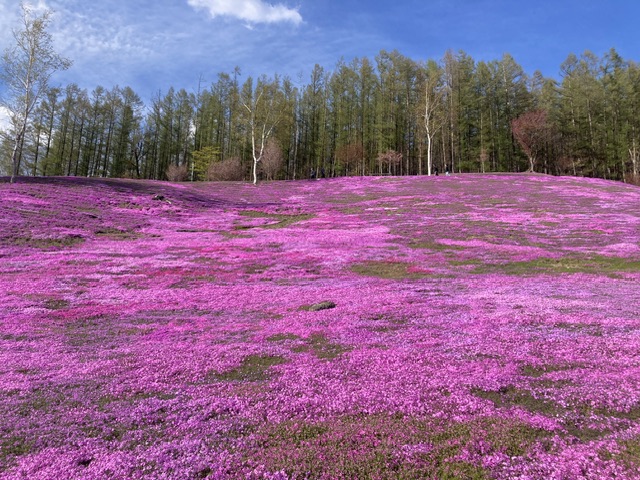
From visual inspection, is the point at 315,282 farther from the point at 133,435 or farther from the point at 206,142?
the point at 206,142

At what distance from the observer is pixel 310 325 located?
904 centimetres

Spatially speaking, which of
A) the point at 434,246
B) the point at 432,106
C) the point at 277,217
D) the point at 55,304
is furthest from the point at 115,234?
the point at 432,106

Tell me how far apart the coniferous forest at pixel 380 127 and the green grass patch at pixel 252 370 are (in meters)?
59.6

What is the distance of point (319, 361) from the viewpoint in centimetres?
675

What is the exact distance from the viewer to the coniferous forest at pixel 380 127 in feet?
226

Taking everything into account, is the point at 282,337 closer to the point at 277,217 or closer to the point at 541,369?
the point at 541,369

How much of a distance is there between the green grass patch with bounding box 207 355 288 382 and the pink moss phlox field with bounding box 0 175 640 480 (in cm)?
6

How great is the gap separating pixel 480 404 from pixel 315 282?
976 centimetres

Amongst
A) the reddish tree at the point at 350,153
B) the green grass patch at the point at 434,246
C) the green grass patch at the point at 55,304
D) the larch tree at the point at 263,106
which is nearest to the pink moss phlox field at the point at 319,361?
the green grass patch at the point at 55,304

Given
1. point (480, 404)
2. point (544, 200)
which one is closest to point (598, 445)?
point (480, 404)

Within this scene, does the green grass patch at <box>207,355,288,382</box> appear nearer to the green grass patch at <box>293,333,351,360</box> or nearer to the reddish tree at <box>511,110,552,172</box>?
the green grass patch at <box>293,333,351,360</box>

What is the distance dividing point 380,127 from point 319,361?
7880 centimetres

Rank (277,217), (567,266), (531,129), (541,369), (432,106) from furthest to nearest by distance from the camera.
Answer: (432,106) < (531,129) < (277,217) < (567,266) < (541,369)

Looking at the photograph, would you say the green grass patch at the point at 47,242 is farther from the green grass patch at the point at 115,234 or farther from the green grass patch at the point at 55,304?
→ the green grass patch at the point at 55,304
